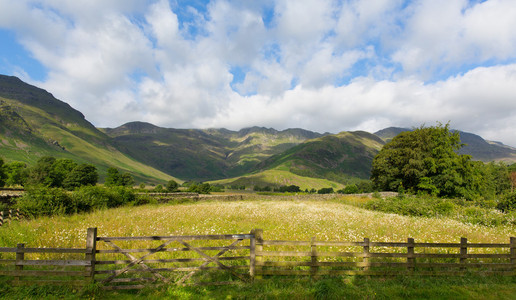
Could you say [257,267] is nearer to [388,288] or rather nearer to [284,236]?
[388,288]

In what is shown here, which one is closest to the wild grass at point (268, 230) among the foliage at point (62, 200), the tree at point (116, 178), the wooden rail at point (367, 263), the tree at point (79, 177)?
the foliage at point (62, 200)

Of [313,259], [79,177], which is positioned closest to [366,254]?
[313,259]

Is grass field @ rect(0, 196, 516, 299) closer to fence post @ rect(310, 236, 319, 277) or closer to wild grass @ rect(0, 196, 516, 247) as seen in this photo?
wild grass @ rect(0, 196, 516, 247)

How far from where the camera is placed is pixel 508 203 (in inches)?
1050

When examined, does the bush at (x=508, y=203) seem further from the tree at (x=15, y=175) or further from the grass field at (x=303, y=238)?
the tree at (x=15, y=175)

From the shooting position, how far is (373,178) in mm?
54250

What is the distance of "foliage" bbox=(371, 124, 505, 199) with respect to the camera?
41.3m

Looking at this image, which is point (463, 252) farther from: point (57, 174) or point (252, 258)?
point (57, 174)

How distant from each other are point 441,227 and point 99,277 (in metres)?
20.9

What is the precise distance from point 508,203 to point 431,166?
641 inches

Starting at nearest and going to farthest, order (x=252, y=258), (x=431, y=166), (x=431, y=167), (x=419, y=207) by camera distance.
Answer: (x=252, y=258), (x=419, y=207), (x=431, y=167), (x=431, y=166)

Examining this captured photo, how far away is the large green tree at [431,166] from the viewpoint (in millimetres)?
41312

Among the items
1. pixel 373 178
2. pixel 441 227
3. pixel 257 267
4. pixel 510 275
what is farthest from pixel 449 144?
pixel 257 267

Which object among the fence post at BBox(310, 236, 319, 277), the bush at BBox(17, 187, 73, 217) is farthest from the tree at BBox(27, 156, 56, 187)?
the fence post at BBox(310, 236, 319, 277)
